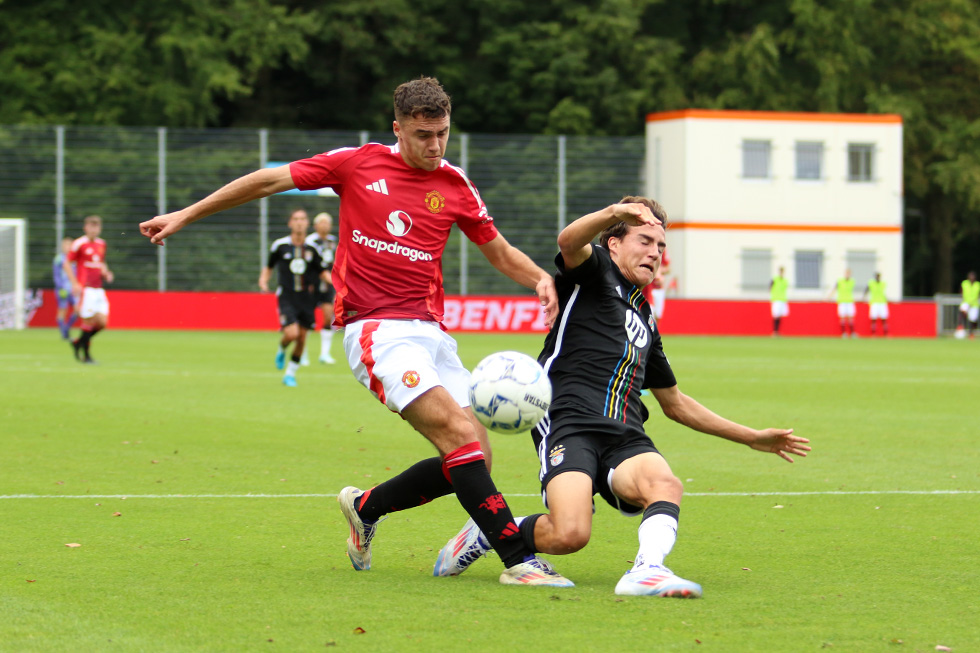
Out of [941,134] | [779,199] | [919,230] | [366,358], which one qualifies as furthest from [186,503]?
[919,230]

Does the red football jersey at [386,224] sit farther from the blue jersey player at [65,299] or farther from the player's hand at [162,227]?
the blue jersey player at [65,299]

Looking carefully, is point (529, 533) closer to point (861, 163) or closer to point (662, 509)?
point (662, 509)

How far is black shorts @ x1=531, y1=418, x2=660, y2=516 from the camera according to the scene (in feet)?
18.0

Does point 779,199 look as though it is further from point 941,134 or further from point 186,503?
point 186,503

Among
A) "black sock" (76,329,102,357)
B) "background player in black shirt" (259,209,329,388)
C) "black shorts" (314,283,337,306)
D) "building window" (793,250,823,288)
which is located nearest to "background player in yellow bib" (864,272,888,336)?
"building window" (793,250,823,288)

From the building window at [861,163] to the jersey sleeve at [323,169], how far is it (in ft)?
127

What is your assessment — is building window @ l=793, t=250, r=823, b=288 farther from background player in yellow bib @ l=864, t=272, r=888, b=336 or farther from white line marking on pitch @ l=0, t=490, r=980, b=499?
white line marking on pitch @ l=0, t=490, r=980, b=499

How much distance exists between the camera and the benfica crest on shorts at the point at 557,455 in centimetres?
551

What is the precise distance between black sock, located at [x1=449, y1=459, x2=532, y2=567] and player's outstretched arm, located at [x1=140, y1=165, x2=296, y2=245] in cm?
136

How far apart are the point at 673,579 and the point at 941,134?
46.0 metres

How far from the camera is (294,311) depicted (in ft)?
55.2

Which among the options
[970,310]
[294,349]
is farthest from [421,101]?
[970,310]

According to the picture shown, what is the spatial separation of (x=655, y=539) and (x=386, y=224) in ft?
5.59

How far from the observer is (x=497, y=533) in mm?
5312
